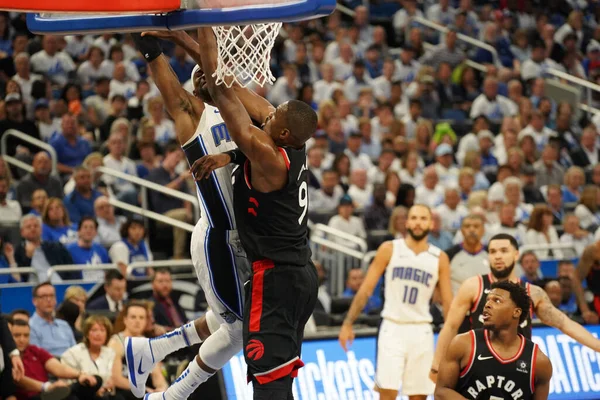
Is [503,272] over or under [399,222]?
under

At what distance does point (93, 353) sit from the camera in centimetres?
973

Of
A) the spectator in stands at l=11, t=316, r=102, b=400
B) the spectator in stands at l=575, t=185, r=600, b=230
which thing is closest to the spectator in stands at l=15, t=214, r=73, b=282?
the spectator in stands at l=11, t=316, r=102, b=400

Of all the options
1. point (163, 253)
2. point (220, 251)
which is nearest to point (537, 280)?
point (163, 253)

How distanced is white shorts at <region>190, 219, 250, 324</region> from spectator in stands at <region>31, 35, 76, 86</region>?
28.6ft

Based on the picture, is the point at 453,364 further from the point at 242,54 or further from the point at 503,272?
the point at 242,54

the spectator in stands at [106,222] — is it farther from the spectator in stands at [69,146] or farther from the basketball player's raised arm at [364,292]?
the basketball player's raised arm at [364,292]

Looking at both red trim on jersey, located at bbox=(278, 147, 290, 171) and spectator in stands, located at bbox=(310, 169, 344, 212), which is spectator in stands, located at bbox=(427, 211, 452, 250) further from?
red trim on jersey, located at bbox=(278, 147, 290, 171)

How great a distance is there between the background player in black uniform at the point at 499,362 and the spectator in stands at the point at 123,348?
11.3 ft

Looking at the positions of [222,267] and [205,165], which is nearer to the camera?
[205,165]

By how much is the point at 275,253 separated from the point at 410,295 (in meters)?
3.38

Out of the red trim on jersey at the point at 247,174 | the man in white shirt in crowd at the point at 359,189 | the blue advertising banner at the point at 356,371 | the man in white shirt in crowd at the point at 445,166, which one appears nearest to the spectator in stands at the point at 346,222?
the man in white shirt in crowd at the point at 359,189

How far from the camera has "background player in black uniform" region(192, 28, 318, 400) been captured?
→ 247 inches

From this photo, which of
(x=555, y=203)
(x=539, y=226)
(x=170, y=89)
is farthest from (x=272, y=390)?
(x=555, y=203)

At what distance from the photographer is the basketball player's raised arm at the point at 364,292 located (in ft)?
31.0
